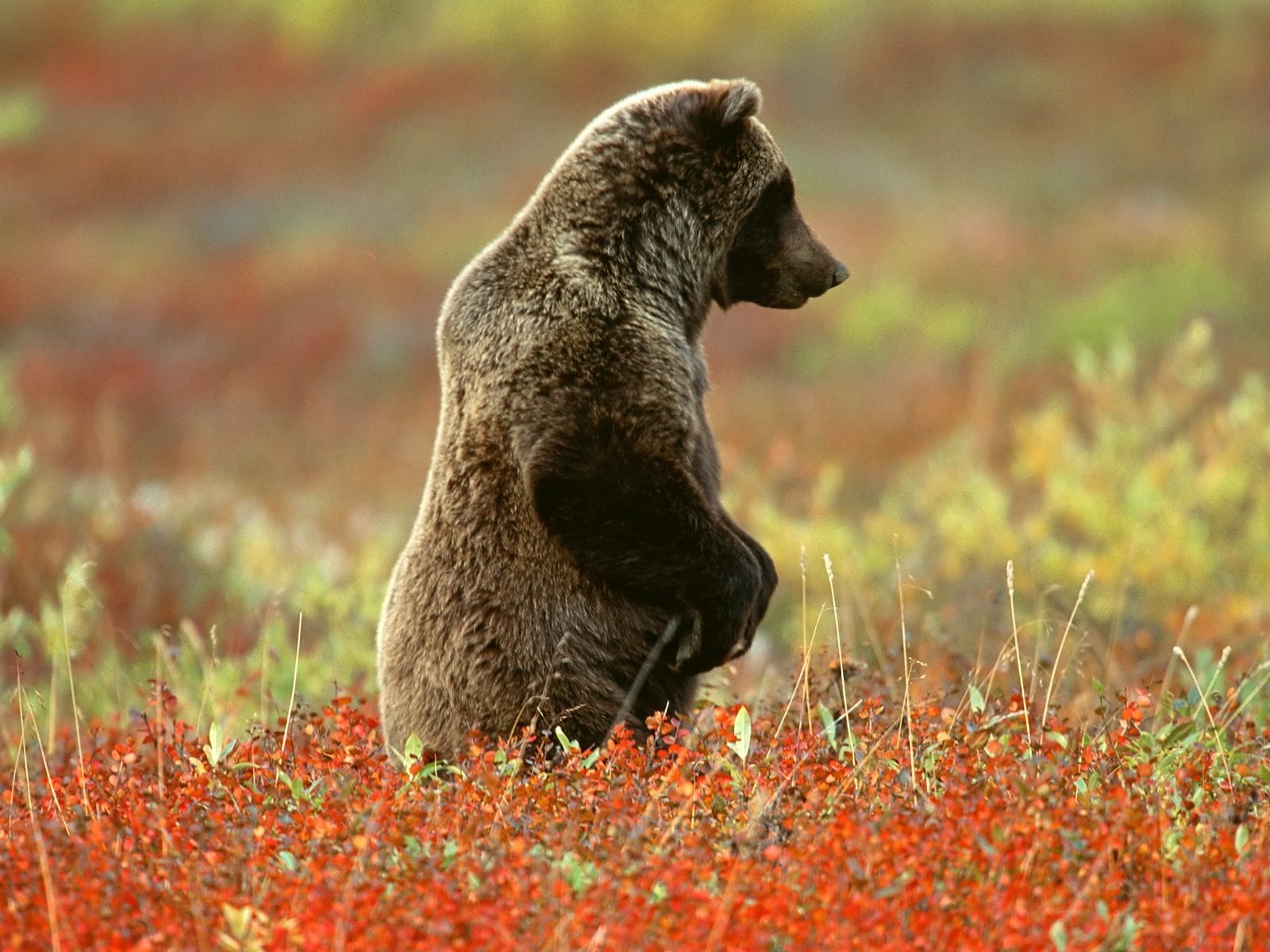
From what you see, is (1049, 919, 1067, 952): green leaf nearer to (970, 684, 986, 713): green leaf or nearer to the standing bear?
(970, 684, 986, 713): green leaf

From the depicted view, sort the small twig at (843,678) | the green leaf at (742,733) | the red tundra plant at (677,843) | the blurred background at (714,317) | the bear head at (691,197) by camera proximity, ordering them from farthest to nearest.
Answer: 1. the blurred background at (714,317)
2. the bear head at (691,197)
3. the small twig at (843,678)
4. the green leaf at (742,733)
5. the red tundra plant at (677,843)

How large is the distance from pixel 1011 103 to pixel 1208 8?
482 centimetres

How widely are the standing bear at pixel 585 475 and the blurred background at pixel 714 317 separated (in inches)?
18.1

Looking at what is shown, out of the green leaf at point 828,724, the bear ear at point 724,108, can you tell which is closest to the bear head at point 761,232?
the bear ear at point 724,108

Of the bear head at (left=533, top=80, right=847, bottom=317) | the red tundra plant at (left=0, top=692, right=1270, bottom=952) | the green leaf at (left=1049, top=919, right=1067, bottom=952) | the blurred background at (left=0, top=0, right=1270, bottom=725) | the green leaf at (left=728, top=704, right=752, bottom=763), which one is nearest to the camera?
the green leaf at (left=1049, top=919, right=1067, bottom=952)

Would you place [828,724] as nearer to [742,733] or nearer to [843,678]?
[843,678]

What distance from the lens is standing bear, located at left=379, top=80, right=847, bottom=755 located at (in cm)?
424

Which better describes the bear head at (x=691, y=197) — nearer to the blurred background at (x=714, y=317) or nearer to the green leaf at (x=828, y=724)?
the blurred background at (x=714, y=317)

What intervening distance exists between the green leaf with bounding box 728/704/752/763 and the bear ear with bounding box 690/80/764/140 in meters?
1.76

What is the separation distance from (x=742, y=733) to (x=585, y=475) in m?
0.77

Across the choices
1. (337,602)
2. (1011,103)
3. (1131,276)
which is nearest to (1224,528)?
(337,602)

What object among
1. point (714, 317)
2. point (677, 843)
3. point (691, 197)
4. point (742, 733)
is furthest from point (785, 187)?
point (714, 317)

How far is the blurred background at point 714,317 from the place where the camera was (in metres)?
7.96

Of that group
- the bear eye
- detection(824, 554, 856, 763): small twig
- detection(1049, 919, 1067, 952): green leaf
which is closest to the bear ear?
the bear eye
